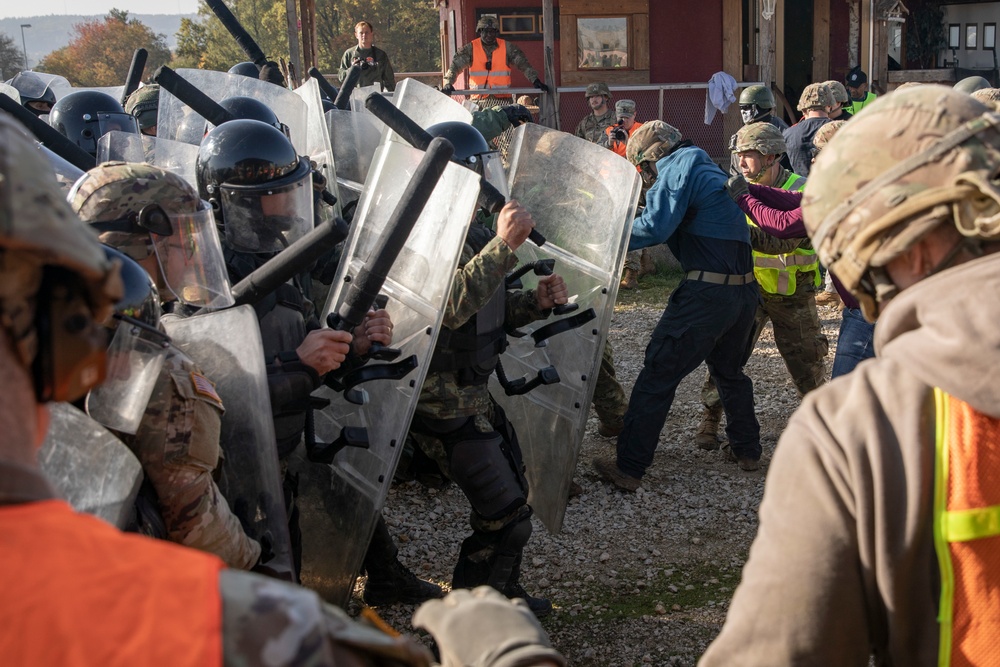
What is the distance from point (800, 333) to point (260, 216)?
353cm

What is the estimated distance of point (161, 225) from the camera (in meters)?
2.71

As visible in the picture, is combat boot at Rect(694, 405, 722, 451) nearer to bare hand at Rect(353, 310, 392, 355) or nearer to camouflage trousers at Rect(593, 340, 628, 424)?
camouflage trousers at Rect(593, 340, 628, 424)

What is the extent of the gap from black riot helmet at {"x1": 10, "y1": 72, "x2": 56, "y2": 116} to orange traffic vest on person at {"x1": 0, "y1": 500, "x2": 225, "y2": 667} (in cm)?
754

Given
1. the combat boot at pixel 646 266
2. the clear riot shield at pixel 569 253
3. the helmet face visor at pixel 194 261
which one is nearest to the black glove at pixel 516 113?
the clear riot shield at pixel 569 253

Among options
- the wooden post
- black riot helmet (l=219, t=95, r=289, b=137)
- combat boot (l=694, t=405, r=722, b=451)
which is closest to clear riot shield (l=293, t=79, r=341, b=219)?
black riot helmet (l=219, t=95, r=289, b=137)

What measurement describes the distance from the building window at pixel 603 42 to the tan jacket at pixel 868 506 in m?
14.0

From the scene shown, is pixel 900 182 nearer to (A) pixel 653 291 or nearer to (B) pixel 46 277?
(B) pixel 46 277

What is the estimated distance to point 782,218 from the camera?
5.11 meters

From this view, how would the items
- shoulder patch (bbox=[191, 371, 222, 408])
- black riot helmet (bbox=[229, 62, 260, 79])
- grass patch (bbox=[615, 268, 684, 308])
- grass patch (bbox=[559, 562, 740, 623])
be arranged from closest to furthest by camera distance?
1. shoulder patch (bbox=[191, 371, 222, 408])
2. grass patch (bbox=[559, 562, 740, 623])
3. black riot helmet (bbox=[229, 62, 260, 79])
4. grass patch (bbox=[615, 268, 684, 308])

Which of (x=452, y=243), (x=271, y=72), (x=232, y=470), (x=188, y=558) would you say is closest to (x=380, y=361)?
(x=452, y=243)

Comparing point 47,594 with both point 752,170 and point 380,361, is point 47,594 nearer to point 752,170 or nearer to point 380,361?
point 380,361

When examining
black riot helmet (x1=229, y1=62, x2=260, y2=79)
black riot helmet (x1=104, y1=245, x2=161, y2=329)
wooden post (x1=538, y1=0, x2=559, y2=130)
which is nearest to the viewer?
black riot helmet (x1=104, y1=245, x2=161, y2=329)

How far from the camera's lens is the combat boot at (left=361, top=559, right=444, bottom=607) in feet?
13.9

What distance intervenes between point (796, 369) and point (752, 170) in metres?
1.21
